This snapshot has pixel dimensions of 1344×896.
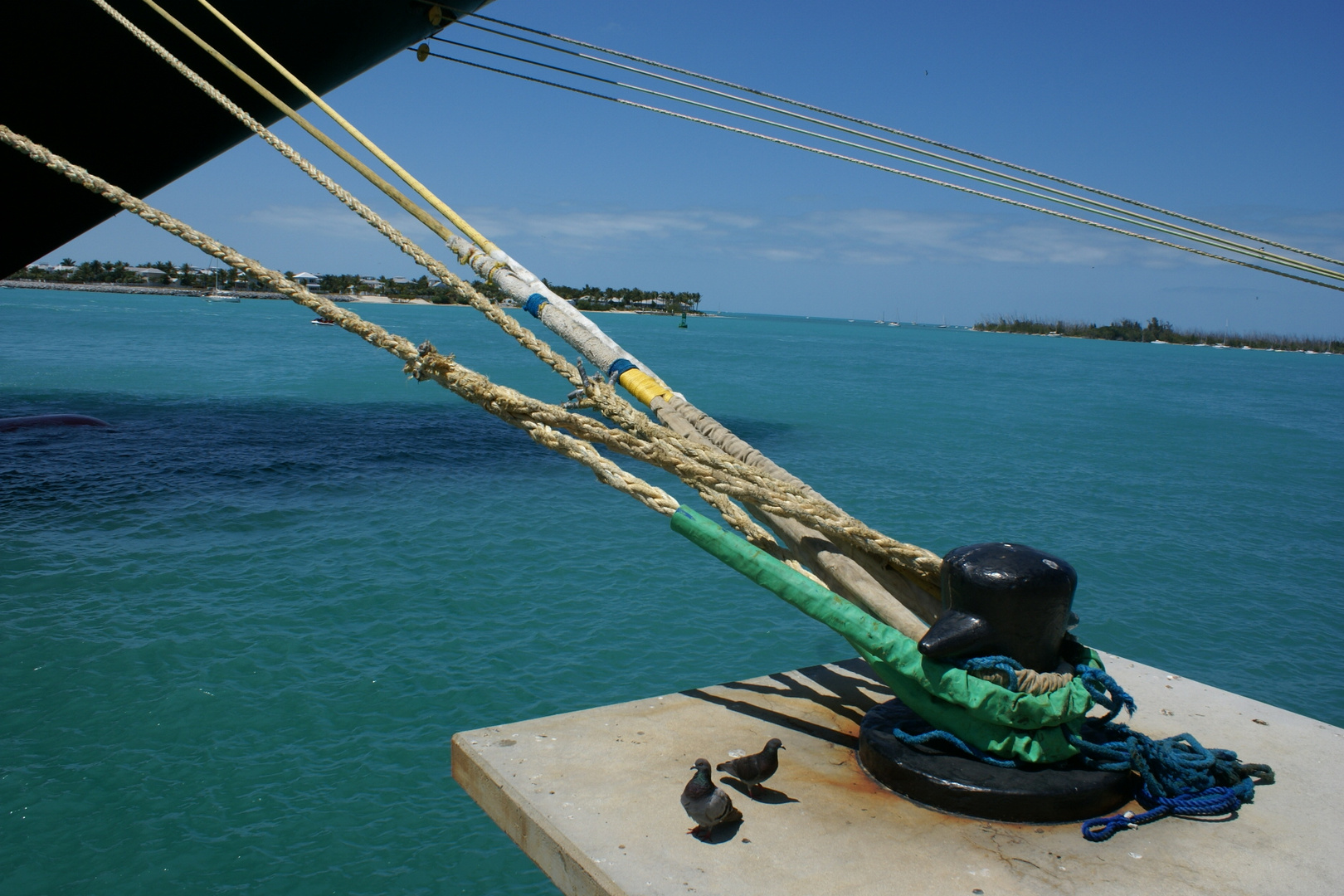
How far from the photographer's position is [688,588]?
29.8 feet

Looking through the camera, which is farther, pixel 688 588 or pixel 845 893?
pixel 688 588

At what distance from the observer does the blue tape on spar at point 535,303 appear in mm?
5637

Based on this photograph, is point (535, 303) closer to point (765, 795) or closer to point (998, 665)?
point (765, 795)

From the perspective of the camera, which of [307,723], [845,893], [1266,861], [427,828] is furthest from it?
[307,723]

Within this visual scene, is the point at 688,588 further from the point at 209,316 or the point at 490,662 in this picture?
the point at 209,316

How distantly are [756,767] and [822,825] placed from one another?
0.87 feet

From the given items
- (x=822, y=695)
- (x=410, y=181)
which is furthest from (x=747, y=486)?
(x=410, y=181)

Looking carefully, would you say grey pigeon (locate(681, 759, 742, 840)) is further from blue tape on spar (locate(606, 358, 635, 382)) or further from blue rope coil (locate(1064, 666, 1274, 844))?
blue tape on spar (locate(606, 358, 635, 382))

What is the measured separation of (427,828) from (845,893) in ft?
10.6

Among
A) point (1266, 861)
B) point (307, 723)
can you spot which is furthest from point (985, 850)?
point (307, 723)

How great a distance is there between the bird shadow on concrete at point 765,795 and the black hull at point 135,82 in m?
9.69

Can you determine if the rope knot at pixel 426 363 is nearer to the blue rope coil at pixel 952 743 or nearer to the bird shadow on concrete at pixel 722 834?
the bird shadow on concrete at pixel 722 834

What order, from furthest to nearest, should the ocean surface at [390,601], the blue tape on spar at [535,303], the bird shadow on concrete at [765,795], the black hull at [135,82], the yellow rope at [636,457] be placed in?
the black hull at [135,82]
the blue tape on spar at [535,303]
the ocean surface at [390,601]
the yellow rope at [636,457]
the bird shadow on concrete at [765,795]

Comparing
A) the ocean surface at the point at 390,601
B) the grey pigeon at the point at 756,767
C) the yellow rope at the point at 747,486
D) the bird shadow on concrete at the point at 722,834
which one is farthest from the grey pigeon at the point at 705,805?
the ocean surface at the point at 390,601
